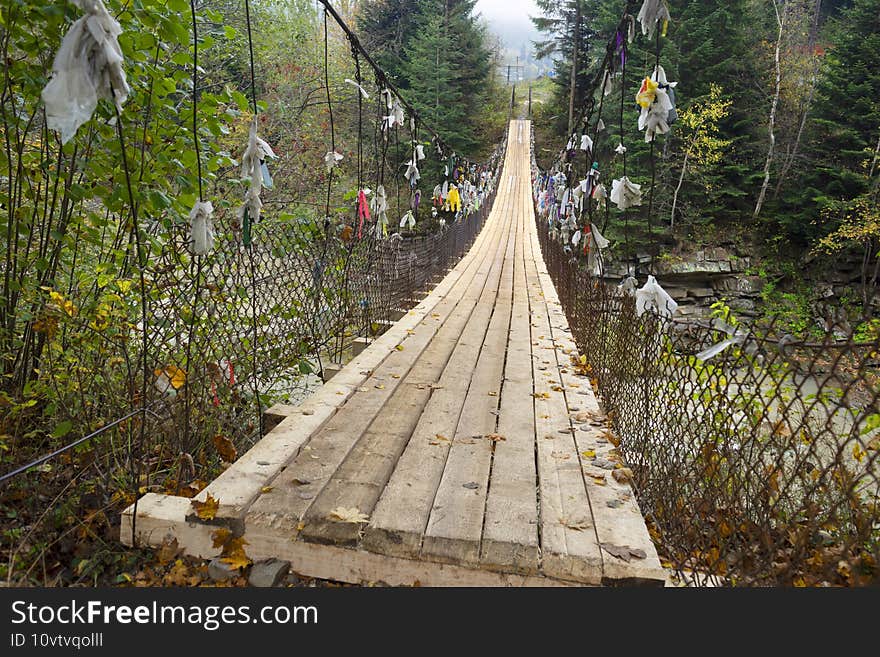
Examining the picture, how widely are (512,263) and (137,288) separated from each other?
18.8ft

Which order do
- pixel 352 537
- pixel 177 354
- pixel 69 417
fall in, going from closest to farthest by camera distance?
pixel 352 537 → pixel 69 417 → pixel 177 354

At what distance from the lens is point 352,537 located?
117 cm

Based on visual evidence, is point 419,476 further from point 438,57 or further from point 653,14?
point 438,57

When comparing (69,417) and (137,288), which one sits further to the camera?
(137,288)

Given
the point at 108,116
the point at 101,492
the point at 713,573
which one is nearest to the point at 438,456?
the point at 713,573

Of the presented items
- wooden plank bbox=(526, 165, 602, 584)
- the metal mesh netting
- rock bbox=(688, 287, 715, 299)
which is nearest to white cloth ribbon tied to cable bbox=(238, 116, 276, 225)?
wooden plank bbox=(526, 165, 602, 584)

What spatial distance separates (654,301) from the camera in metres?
1.77

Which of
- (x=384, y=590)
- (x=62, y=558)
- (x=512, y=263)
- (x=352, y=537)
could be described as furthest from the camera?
(x=512, y=263)

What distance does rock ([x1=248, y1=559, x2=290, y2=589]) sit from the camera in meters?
1.16

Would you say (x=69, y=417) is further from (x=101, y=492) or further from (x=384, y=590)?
(x=384, y=590)

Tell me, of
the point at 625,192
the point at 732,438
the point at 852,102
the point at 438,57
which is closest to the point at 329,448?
the point at 625,192

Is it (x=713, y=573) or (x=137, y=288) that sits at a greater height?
(x=137, y=288)

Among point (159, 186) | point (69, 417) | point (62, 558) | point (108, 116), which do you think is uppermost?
point (108, 116)

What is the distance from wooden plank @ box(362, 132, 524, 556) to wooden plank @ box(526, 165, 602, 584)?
0.96 ft
